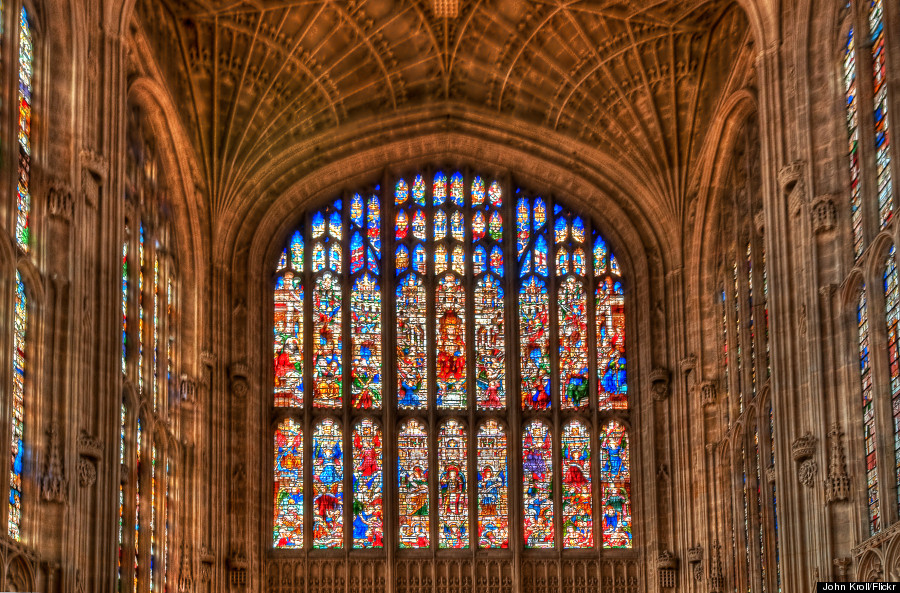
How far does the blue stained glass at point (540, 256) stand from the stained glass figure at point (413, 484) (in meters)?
5.28

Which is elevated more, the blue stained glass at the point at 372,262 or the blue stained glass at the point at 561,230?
the blue stained glass at the point at 561,230

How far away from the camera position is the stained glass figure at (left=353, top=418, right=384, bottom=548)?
4328cm

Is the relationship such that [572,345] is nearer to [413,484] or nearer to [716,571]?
[413,484]

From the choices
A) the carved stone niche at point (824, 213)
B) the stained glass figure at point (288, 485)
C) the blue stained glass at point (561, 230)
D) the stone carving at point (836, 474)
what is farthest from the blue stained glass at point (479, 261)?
the stone carving at point (836, 474)

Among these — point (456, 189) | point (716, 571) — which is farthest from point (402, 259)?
point (716, 571)

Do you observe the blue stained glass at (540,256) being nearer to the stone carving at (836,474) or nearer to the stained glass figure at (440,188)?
the stained glass figure at (440,188)

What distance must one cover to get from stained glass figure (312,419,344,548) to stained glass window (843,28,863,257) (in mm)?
16538

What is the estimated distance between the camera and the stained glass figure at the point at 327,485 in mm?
43156

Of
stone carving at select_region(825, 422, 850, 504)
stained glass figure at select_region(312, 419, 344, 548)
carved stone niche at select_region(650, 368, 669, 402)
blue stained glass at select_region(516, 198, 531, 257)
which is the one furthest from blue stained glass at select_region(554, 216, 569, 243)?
stone carving at select_region(825, 422, 850, 504)

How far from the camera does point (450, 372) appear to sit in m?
45.0

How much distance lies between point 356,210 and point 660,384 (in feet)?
30.6

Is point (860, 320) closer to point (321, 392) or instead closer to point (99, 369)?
point (99, 369)

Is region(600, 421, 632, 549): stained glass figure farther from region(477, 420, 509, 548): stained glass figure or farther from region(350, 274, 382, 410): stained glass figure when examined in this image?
region(350, 274, 382, 410): stained glass figure

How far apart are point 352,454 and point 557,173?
915 centimetres
